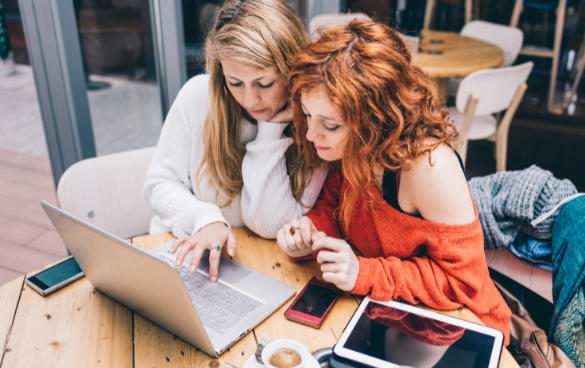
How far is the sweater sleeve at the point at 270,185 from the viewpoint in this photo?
3.69 ft

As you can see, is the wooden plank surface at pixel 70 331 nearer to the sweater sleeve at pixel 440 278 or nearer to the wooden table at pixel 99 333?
the wooden table at pixel 99 333

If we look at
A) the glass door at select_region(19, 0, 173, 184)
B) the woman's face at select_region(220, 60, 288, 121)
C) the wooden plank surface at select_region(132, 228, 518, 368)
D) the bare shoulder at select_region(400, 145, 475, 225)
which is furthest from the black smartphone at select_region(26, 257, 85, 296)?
the glass door at select_region(19, 0, 173, 184)

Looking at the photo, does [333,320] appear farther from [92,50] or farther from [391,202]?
[92,50]

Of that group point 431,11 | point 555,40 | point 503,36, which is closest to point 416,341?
point 503,36

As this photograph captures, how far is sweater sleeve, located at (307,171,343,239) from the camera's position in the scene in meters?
1.11

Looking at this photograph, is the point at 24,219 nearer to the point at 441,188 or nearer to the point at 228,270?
the point at 228,270

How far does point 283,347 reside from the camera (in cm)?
67

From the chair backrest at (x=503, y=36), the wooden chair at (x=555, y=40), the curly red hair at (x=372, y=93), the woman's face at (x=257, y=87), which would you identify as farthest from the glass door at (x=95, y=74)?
the wooden chair at (x=555, y=40)

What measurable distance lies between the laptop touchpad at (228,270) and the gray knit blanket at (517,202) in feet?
2.59

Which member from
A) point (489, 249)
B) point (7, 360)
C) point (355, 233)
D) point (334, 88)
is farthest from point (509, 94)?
point (7, 360)

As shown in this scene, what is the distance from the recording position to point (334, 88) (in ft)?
2.72

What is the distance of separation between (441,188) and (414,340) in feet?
1.02

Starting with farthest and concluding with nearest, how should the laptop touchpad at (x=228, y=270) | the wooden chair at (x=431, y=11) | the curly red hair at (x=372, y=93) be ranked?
1. the wooden chair at (x=431, y=11)
2. the laptop touchpad at (x=228, y=270)
3. the curly red hair at (x=372, y=93)

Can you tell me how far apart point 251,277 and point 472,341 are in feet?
1.57
